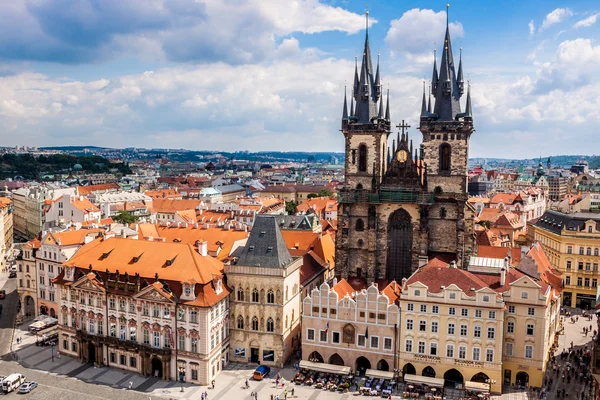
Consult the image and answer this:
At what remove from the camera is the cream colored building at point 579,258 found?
325ft

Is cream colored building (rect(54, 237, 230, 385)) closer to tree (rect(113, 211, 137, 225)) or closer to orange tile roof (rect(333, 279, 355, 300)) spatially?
orange tile roof (rect(333, 279, 355, 300))

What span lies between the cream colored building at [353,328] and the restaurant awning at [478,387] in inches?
366

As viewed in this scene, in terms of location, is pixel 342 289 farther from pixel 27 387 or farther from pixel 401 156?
pixel 27 387

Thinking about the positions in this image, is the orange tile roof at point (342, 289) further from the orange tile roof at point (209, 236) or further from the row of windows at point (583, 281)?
the row of windows at point (583, 281)

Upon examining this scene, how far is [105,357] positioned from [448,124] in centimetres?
6026

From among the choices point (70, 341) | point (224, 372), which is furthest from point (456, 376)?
point (70, 341)

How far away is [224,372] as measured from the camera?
71.6 meters

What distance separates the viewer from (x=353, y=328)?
69688mm

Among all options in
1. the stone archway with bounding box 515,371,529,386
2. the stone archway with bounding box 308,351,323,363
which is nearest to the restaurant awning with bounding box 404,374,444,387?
the stone archway with bounding box 515,371,529,386

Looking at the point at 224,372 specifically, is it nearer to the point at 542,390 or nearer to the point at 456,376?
the point at 456,376

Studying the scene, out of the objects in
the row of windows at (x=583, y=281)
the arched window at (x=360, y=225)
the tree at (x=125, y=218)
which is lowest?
the row of windows at (x=583, y=281)

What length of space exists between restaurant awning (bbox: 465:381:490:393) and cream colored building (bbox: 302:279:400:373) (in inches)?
366

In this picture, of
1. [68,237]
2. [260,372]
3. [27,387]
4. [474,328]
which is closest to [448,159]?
[474,328]

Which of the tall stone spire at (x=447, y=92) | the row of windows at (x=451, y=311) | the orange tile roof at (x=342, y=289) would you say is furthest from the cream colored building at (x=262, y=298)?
the tall stone spire at (x=447, y=92)
